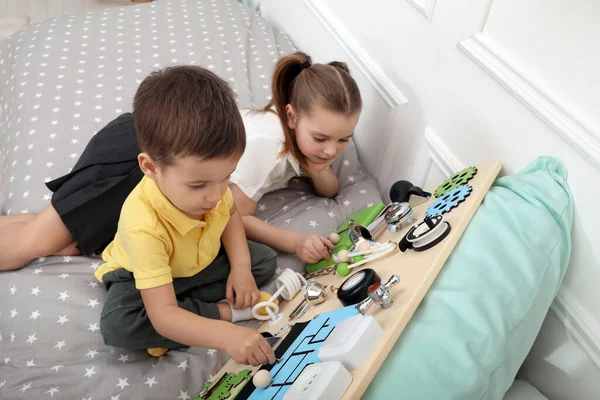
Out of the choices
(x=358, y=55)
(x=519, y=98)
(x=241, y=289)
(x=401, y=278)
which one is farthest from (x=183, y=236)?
(x=358, y=55)

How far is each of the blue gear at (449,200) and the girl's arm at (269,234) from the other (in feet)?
0.99

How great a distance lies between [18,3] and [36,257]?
2021 mm

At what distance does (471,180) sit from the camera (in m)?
0.84

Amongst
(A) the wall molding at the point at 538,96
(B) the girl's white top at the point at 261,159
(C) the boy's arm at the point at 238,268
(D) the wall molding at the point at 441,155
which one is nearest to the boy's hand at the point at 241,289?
(C) the boy's arm at the point at 238,268

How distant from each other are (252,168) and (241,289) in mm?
293

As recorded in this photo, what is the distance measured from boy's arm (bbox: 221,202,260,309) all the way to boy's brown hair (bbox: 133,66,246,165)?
304mm

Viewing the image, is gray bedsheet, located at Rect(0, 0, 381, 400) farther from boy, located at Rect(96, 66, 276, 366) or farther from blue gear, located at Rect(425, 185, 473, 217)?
blue gear, located at Rect(425, 185, 473, 217)

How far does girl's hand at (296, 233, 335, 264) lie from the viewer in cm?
103

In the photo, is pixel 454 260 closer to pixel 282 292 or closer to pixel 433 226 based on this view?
pixel 433 226

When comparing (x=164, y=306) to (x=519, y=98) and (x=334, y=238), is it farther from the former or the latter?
(x=519, y=98)

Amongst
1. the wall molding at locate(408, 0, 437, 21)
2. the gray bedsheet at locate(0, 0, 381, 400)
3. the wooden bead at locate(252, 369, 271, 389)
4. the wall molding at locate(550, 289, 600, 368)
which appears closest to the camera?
the wooden bead at locate(252, 369, 271, 389)

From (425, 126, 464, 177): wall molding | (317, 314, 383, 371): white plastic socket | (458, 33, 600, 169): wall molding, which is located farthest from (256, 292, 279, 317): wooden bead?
(458, 33, 600, 169): wall molding

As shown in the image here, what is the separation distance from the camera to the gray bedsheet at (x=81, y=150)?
87 centimetres

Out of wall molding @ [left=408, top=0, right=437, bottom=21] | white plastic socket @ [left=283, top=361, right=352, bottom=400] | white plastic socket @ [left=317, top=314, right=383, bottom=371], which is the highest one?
wall molding @ [left=408, top=0, right=437, bottom=21]
